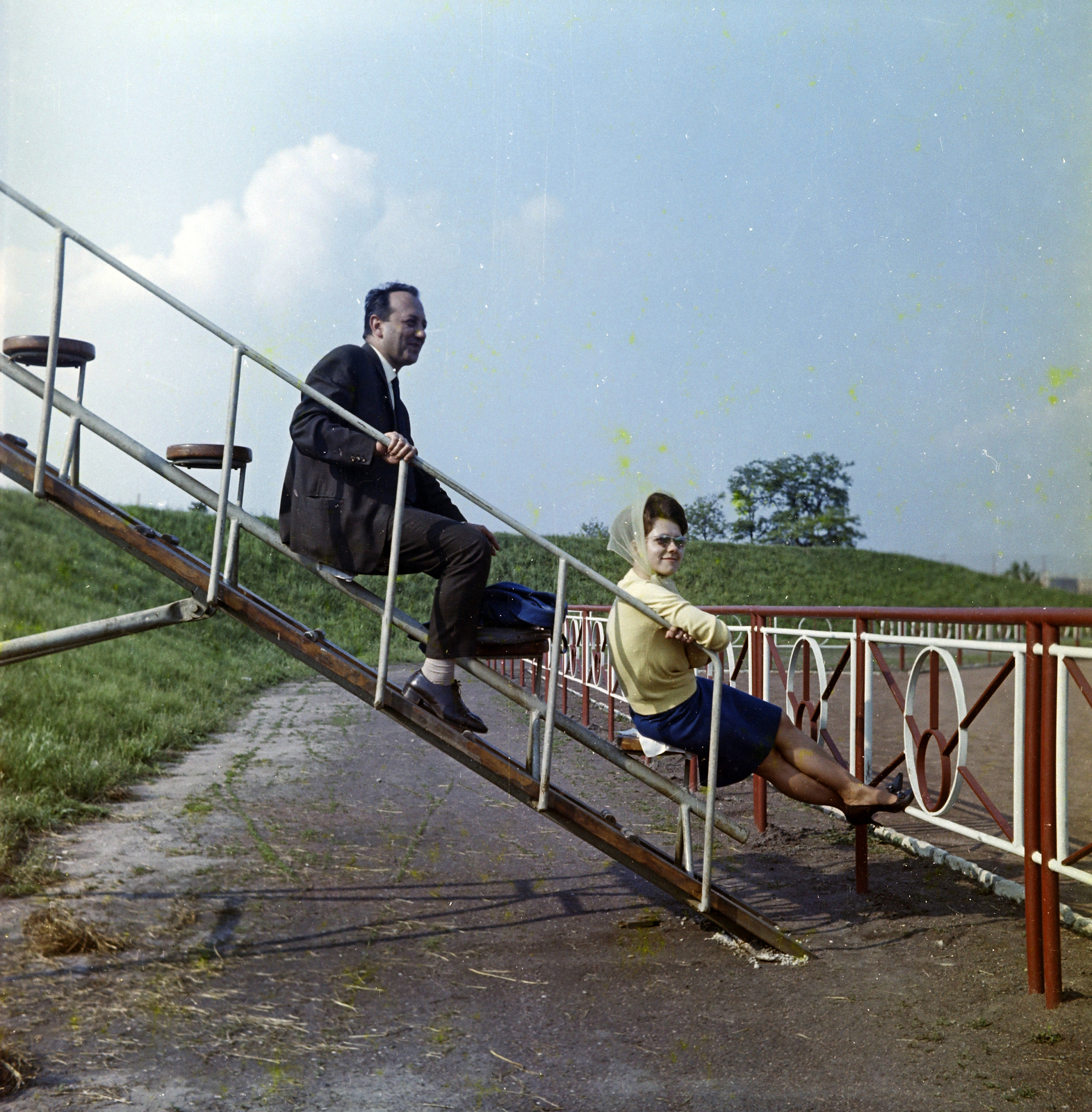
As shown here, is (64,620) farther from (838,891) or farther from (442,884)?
(838,891)

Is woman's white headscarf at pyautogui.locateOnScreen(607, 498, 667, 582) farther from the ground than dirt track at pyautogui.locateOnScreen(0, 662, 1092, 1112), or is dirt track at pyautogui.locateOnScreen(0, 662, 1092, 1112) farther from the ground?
woman's white headscarf at pyautogui.locateOnScreen(607, 498, 667, 582)

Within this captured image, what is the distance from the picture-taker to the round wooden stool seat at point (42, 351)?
3828 millimetres

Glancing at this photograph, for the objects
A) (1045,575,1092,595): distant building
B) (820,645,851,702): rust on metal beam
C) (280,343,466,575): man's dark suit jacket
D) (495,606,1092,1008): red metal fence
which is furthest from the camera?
(1045,575,1092,595): distant building

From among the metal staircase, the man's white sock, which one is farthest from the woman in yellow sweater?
the man's white sock

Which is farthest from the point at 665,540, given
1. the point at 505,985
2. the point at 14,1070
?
the point at 14,1070

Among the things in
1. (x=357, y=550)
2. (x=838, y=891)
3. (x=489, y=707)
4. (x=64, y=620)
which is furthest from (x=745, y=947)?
(x=64, y=620)

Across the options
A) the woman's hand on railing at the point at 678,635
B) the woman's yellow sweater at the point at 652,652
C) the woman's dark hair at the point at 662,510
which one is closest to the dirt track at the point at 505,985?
the woman's yellow sweater at the point at 652,652

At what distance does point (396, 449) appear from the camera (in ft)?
11.7

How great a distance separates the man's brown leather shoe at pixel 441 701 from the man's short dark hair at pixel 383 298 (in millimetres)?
1341

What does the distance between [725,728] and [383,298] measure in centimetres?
205

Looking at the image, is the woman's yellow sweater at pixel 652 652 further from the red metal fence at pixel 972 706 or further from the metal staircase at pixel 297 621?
the red metal fence at pixel 972 706

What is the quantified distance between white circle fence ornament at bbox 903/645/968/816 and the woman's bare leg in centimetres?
44

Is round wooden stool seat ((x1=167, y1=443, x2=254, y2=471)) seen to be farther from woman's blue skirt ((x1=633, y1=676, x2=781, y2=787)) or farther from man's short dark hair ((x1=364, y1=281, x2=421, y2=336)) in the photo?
woman's blue skirt ((x1=633, y1=676, x2=781, y2=787))

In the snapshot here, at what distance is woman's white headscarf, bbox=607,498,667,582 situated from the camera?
3818 mm
